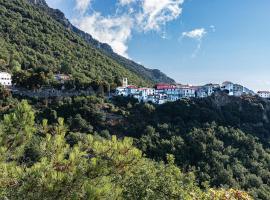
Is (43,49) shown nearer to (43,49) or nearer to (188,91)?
(43,49)

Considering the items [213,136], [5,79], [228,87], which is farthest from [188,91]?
[5,79]

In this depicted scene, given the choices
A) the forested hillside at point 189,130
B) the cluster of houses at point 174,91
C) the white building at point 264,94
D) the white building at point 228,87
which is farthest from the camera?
the white building at point 264,94

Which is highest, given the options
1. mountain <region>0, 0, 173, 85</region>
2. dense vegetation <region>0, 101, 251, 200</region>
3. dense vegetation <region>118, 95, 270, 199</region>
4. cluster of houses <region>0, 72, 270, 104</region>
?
mountain <region>0, 0, 173, 85</region>

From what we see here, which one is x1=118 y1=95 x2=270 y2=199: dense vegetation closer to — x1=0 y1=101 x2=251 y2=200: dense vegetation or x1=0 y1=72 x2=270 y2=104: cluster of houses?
x1=0 y1=72 x2=270 y2=104: cluster of houses

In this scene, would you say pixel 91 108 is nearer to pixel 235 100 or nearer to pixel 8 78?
pixel 8 78

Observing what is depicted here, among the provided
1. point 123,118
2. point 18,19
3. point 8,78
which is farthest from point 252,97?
point 18,19

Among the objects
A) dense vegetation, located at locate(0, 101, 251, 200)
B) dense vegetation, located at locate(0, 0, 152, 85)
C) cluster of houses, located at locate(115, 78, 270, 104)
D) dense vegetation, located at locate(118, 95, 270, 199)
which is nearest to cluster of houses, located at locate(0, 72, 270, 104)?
cluster of houses, located at locate(115, 78, 270, 104)

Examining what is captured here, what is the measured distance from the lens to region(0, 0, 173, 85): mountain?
107750 millimetres

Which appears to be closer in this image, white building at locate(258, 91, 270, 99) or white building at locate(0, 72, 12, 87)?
white building at locate(0, 72, 12, 87)

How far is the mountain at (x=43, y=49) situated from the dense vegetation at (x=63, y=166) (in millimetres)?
81796

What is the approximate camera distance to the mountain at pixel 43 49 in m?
108

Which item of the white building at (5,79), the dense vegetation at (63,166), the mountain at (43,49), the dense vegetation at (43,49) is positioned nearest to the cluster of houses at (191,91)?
the dense vegetation at (43,49)

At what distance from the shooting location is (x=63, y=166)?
11812 millimetres

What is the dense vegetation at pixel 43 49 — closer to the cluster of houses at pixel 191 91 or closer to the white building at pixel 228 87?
the cluster of houses at pixel 191 91
